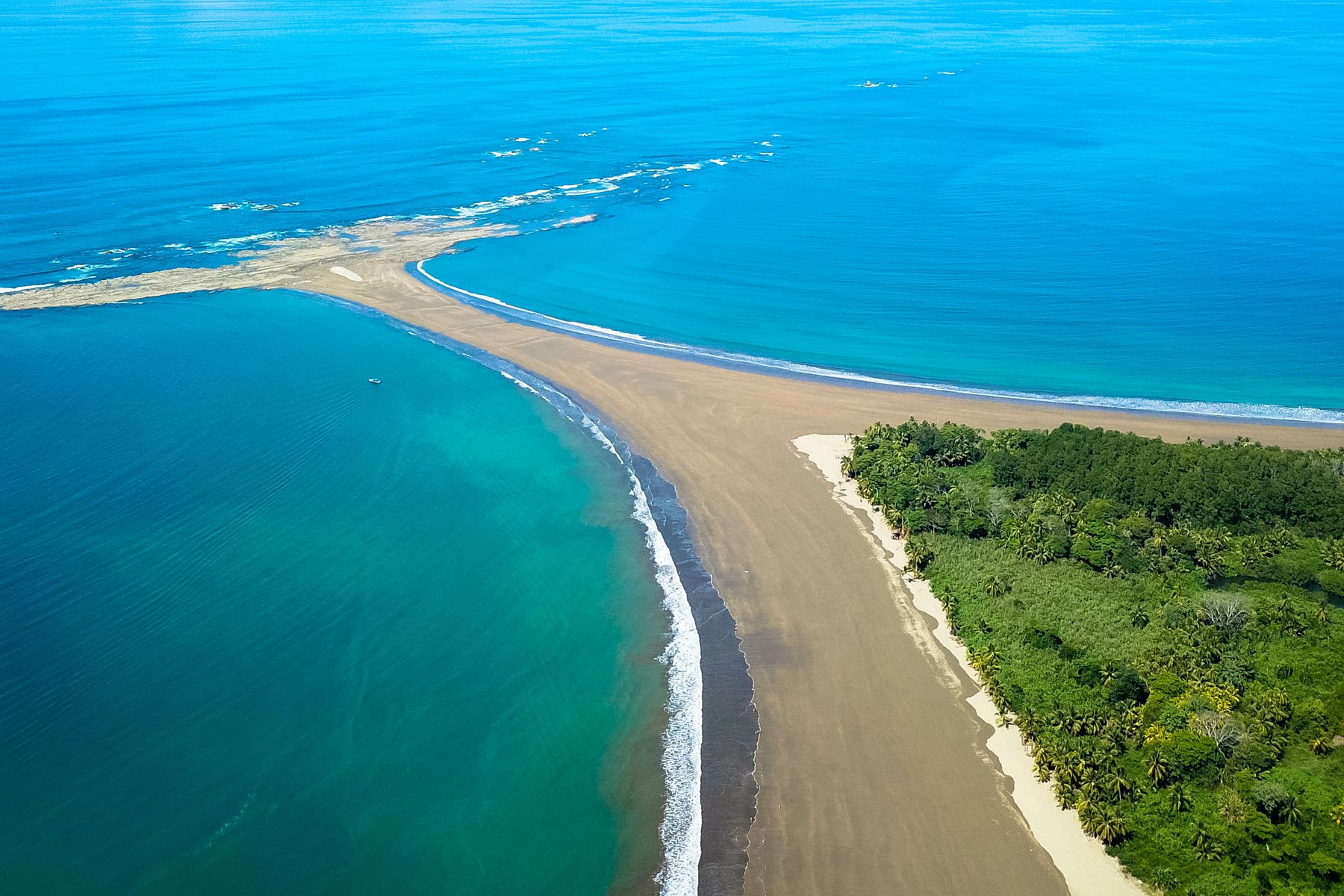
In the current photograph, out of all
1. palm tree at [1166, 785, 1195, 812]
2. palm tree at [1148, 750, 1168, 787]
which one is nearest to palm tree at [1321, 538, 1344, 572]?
palm tree at [1148, 750, 1168, 787]

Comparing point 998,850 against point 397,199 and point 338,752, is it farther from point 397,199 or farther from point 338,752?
point 397,199

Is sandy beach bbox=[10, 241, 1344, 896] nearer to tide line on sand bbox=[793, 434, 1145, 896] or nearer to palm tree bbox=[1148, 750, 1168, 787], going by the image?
tide line on sand bbox=[793, 434, 1145, 896]

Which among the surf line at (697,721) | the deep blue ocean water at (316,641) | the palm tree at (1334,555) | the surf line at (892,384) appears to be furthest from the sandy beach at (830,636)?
the palm tree at (1334,555)

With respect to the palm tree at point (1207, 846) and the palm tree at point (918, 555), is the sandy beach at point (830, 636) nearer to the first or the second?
the palm tree at point (918, 555)

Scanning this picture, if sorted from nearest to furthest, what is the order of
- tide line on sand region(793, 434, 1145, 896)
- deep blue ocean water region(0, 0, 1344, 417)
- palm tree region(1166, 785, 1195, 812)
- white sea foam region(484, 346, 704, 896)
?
tide line on sand region(793, 434, 1145, 896)
palm tree region(1166, 785, 1195, 812)
white sea foam region(484, 346, 704, 896)
deep blue ocean water region(0, 0, 1344, 417)

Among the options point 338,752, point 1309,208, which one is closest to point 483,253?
point 338,752
